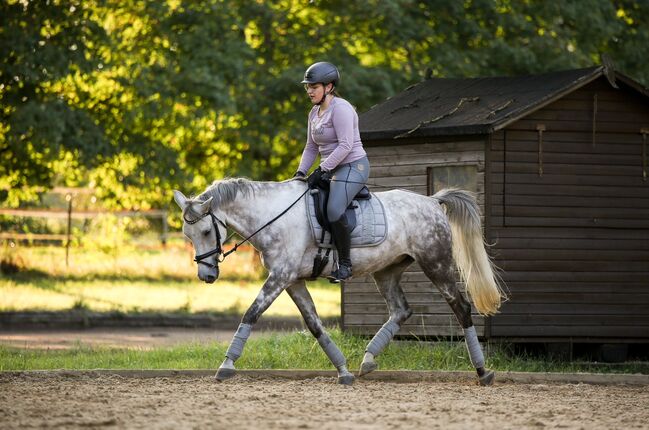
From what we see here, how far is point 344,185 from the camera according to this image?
1125 centimetres

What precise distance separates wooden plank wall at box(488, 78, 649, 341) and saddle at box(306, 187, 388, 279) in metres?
2.56

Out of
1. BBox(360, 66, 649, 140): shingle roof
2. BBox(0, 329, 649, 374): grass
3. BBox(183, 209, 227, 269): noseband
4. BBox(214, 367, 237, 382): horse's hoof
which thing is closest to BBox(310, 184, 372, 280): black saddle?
BBox(183, 209, 227, 269): noseband

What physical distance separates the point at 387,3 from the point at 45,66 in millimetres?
8474

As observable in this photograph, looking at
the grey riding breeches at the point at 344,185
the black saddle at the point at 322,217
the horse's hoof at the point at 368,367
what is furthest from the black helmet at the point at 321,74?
the horse's hoof at the point at 368,367

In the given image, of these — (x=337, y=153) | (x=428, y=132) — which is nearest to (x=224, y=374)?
(x=337, y=153)

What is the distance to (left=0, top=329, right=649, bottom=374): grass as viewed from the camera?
12.9 meters

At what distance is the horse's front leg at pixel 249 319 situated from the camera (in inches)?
427

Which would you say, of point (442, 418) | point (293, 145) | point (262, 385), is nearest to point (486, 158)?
point (262, 385)

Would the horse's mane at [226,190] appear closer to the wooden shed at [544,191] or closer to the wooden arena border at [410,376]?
the wooden arena border at [410,376]

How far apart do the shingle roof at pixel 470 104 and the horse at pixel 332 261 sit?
170 cm

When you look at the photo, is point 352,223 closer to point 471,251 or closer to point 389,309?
point 389,309

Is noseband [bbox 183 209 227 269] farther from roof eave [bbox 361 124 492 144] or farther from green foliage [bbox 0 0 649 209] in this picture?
green foliage [bbox 0 0 649 209]

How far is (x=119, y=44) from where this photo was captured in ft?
89.7

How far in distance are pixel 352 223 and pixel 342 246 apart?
251 mm
